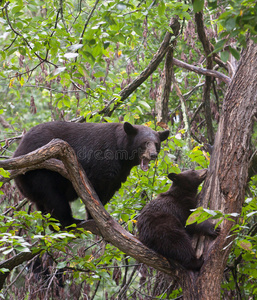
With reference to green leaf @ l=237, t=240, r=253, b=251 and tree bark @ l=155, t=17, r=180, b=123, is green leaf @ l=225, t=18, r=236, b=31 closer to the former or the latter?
green leaf @ l=237, t=240, r=253, b=251

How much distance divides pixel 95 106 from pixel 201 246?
311 centimetres

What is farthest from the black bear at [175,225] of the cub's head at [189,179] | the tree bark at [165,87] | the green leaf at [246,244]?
the tree bark at [165,87]

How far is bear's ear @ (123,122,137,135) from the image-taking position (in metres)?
5.22

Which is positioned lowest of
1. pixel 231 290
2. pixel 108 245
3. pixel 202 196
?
pixel 231 290

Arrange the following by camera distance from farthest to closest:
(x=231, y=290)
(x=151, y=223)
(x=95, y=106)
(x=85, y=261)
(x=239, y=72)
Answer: (x=95, y=106), (x=231, y=290), (x=85, y=261), (x=151, y=223), (x=239, y=72)

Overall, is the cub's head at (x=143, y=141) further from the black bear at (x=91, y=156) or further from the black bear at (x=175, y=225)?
the black bear at (x=175, y=225)

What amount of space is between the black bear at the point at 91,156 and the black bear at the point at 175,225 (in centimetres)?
54

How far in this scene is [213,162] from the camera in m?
3.92

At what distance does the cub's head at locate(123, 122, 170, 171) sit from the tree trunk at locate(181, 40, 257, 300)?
4.47ft

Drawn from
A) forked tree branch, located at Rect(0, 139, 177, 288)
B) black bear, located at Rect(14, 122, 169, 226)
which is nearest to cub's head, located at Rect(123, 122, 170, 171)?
black bear, located at Rect(14, 122, 169, 226)

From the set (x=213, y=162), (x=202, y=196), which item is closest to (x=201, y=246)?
(x=202, y=196)

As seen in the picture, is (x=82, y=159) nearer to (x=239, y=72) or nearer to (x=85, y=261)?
(x=85, y=261)

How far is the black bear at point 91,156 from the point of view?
5141 millimetres

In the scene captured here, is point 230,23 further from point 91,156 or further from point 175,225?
point 91,156
